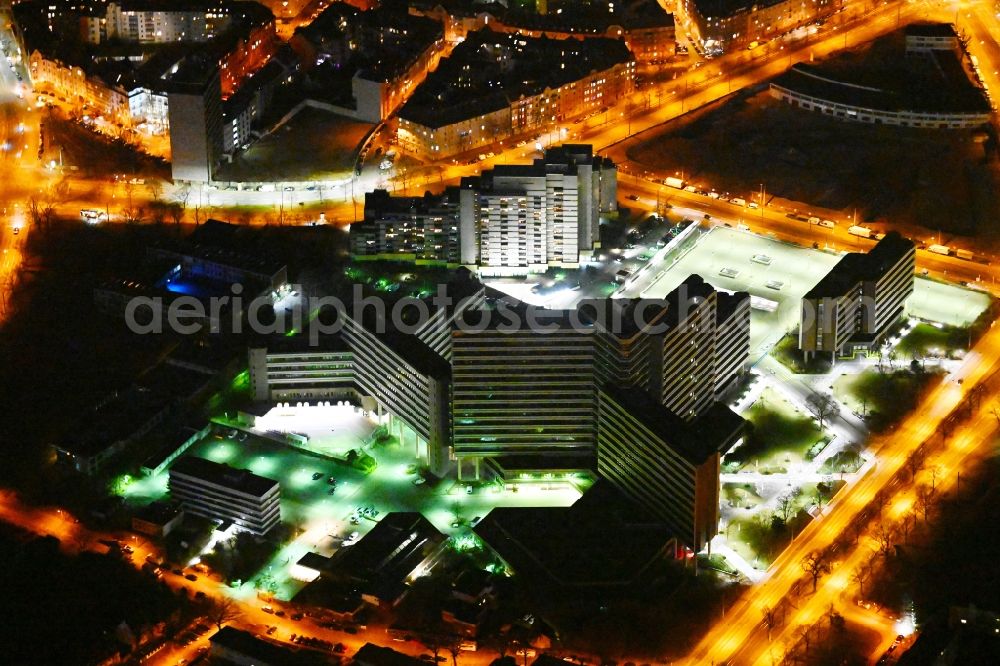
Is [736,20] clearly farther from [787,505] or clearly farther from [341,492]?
[341,492]

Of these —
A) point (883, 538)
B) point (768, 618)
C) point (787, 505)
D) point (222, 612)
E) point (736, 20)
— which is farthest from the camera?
point (736, 20)

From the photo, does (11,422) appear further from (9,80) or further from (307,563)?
(9,80)

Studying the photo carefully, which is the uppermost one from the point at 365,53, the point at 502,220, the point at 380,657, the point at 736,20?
the point at 736,20

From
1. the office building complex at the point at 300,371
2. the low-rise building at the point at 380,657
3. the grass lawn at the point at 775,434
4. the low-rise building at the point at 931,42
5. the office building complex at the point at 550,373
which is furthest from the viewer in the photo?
the low-rise building at the point at 931,42

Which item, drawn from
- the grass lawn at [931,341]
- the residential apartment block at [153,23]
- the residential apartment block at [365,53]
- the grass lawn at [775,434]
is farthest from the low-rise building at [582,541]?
the residential apartment block at [153,23]

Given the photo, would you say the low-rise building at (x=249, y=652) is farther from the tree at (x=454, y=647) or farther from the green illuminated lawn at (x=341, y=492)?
the green illuminated lawn at (x=341, y=492)

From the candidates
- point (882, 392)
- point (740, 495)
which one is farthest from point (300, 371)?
point (882, 392)

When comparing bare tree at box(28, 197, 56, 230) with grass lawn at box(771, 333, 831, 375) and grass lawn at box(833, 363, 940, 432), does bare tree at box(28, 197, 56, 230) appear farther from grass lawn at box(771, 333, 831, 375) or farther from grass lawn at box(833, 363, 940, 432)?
grass lawn at box(833, 363, 940, 432)
